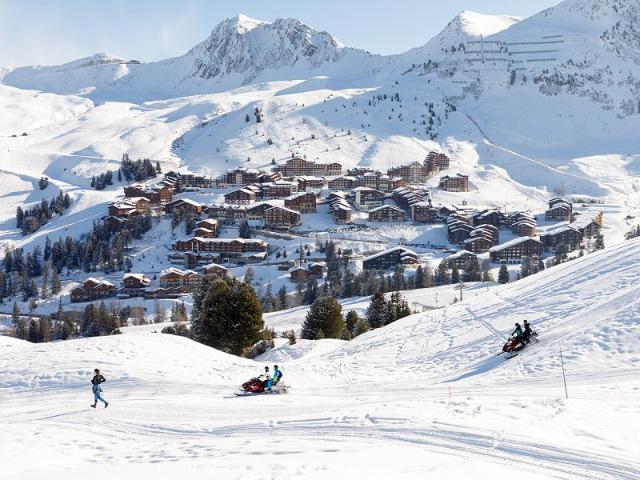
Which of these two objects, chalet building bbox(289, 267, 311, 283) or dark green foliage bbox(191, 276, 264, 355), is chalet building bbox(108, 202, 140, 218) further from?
dark green foliage bbox(191, 276, 264, 355)

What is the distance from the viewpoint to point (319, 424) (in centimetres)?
1716

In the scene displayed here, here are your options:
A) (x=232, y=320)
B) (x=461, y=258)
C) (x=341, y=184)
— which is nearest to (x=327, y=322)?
(x=232, y=320)

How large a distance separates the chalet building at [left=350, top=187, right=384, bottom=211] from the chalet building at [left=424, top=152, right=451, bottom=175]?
32.1 m

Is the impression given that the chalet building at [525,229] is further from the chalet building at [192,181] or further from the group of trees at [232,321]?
the group of trees at [232,321]

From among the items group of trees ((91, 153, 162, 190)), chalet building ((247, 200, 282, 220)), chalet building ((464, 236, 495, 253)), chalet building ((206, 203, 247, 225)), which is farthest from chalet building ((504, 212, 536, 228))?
group of trees ((91, 153, 162, 190))

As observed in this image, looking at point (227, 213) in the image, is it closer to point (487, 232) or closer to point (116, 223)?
point (116, 223)

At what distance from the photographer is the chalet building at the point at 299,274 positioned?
92.4m

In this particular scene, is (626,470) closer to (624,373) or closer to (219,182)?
(624,373)

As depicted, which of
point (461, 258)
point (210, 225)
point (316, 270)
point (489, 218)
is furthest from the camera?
point (489, 218)

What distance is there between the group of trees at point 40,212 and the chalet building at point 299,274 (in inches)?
2561

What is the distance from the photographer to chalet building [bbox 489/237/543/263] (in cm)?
9912

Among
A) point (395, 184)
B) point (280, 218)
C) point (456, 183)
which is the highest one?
point (395, 184)

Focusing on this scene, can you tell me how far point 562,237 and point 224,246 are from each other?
183 ft

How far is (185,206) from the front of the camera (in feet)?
404
